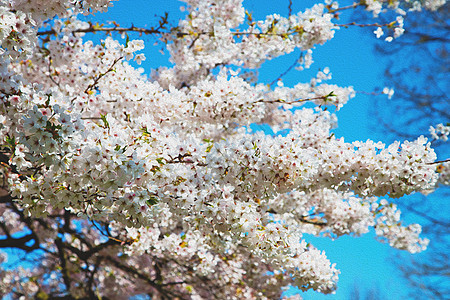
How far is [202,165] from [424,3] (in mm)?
8556

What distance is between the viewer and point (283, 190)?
2900 millimetres

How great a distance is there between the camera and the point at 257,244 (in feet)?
9.30

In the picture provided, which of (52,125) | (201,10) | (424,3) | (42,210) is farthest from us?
(424,3)

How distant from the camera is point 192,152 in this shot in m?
2.79

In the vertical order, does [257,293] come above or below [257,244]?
above

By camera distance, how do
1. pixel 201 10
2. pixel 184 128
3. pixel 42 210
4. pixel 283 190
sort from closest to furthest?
pixel 42 210 < pixel 283 190 < pixel 184 128 < pixel 201 10

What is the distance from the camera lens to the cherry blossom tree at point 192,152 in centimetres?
234

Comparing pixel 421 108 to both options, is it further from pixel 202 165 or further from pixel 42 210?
pixel 42 210

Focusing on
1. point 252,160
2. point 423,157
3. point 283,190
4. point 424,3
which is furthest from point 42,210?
point 424,3

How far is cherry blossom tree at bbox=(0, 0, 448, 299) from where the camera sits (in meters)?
2.34

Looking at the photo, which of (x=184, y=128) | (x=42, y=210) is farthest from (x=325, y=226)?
(x=42, y=210)

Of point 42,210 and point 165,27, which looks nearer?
point 42,210

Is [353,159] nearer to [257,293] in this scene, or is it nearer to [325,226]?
[325,226]

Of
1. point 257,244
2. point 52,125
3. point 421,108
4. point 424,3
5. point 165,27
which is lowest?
point 257,244
